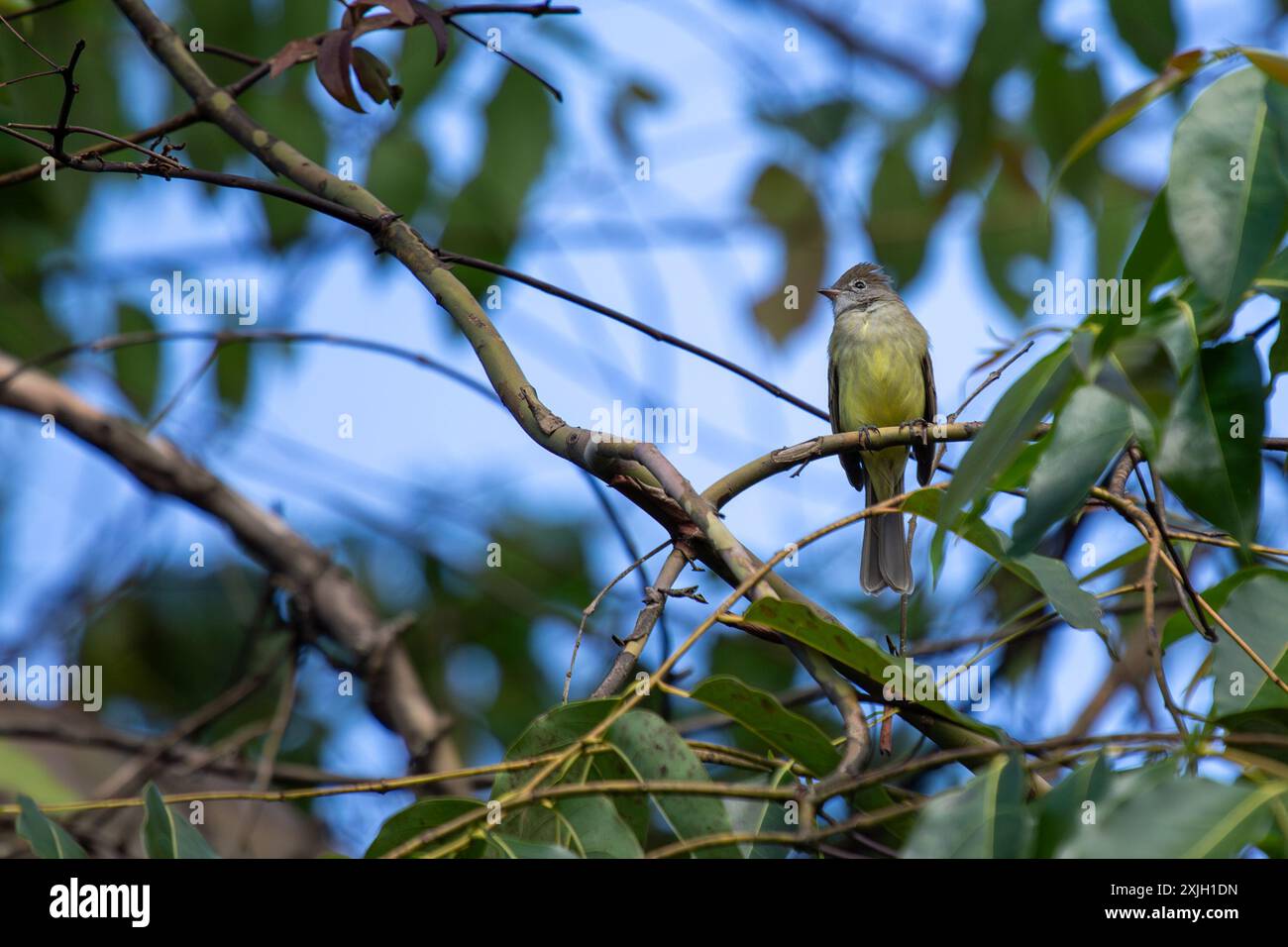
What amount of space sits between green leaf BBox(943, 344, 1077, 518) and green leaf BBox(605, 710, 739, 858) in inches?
22.3

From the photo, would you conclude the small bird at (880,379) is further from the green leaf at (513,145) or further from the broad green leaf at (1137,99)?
the broad green leaf at (1137,99)

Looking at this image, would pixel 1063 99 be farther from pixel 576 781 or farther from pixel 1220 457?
pixel 576 781

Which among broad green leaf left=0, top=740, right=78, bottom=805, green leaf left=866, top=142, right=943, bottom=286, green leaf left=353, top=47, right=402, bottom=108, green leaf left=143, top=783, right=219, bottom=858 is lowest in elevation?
green leaf left=143, top=783, right=219, bottom=858

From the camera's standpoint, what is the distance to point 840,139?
6.21m

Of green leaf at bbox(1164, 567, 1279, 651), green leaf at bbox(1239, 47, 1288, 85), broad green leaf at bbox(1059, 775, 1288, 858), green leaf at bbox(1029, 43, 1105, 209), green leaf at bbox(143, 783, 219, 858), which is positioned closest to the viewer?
broad green leaf at bbox(1059, 775, 1288, 858)

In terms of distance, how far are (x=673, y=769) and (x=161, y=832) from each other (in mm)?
812

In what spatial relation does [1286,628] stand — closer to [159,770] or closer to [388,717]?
[388,717]

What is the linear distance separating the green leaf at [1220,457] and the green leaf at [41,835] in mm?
1774

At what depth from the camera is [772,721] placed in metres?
2.16

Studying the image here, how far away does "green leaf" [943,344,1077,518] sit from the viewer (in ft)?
5.82

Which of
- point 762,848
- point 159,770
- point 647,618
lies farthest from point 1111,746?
point 159,770

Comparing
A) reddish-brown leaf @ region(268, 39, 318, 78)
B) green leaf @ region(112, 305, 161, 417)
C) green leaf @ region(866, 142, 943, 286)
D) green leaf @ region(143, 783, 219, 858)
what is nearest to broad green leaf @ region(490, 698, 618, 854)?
green leaf @ region(143, 783, 219, 858)

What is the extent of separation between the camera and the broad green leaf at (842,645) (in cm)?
210

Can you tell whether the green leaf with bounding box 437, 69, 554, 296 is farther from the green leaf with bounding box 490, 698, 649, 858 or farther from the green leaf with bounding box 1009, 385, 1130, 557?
the green leaf with bounding box 1009, 385, 1130, 557
